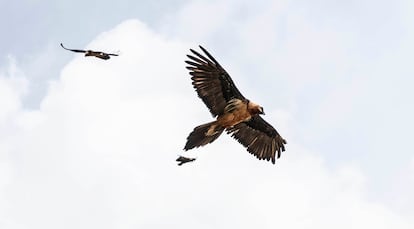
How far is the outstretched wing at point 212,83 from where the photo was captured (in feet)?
83.8

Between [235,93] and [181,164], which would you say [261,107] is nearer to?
→ [235,93]

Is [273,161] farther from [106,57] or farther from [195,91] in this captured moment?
[106,57]

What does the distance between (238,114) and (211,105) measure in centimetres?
100

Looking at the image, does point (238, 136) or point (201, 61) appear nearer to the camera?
point (201, 61)

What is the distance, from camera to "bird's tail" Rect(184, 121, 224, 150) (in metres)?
25.2

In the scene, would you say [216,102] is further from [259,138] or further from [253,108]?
[259,138]

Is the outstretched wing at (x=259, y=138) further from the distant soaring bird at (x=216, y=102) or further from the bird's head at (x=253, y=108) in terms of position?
the bird's head at (x=253, y=108)

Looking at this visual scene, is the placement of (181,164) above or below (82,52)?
below

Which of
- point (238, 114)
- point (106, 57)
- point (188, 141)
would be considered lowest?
point (188, 141)

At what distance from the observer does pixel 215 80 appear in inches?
1029

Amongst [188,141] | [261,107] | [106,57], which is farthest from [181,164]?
[106,57]

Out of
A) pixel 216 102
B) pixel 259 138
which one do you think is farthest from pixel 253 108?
pixel 259 138

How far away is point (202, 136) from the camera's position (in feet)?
83.3

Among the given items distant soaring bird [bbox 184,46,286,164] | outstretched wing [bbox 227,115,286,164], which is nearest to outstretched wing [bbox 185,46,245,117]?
distant soaring bird [bbox 184,46,286,164]
